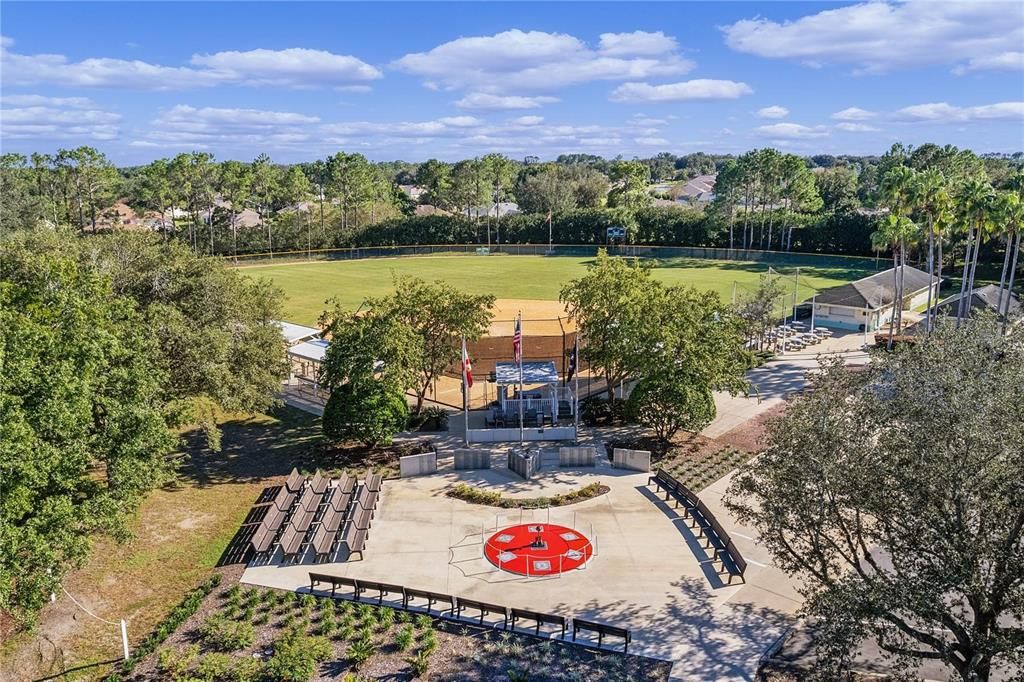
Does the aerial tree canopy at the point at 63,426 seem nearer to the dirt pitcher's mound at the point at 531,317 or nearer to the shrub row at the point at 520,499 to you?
the shrub row at the point at 520,499

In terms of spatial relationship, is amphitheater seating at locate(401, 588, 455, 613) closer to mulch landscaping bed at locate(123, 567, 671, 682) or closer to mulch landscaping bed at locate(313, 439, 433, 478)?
mulch landscaping bed at locate(123, 567, 671, 682)

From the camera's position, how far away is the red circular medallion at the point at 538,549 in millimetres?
20094

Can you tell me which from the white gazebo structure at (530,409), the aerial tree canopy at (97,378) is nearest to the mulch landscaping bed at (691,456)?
the white gazebo structure at (530,409)

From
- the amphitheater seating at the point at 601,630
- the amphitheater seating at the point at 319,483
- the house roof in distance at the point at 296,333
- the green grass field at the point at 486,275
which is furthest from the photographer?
the green grass field at the point at 486,275

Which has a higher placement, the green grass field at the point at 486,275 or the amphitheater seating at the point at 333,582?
the green grass field at the point at 486,275

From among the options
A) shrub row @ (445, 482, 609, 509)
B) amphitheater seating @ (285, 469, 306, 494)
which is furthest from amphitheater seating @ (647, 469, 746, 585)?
amphitheater seating @ (285, 469, 306, 494)

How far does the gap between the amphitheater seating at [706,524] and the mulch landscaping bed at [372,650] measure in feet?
15.3

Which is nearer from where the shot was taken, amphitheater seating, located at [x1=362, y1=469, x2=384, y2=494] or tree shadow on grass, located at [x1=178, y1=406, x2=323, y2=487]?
amphitheater seating, located at [x1=362, y1=469, x2=384, y2=494]

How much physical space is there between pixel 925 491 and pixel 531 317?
40075 millimetres

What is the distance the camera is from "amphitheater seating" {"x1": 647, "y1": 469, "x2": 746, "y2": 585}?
1955 centimetres

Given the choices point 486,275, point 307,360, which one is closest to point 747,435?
point 307,360

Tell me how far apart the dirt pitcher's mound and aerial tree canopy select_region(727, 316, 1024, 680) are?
26975 millimetres

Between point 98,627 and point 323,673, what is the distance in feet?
21.0

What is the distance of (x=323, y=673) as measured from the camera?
15.6 metres
